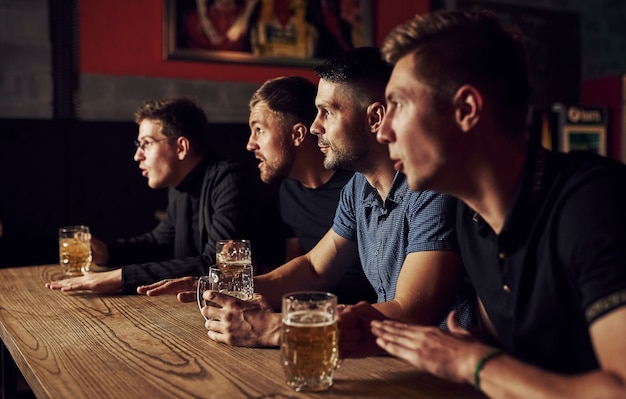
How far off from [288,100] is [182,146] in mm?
567

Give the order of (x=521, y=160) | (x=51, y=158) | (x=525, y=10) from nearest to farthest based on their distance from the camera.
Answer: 1. (x=521, y=160)
2. (x=51, y=158)
3. (x=525, y=10)

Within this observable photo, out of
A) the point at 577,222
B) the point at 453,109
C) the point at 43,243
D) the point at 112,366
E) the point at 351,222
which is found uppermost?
the point at 453,109

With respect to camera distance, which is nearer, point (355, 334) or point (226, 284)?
point (355, 334)

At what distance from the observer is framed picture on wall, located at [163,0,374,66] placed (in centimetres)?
383

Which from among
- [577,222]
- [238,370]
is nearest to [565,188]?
[577,222]

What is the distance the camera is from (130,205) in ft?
12.3

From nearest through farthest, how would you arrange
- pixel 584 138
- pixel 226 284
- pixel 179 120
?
pixel 226 284 < pixel 179 120 < pixel 584 138

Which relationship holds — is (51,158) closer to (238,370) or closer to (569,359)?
(238,370)

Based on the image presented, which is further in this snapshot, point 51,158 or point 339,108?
point 51,158

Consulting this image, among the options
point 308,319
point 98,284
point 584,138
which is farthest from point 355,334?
point 584,138

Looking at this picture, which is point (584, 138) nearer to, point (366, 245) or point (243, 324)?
point (366, 245)

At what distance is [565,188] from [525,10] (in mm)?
4369

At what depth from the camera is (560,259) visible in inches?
36.3

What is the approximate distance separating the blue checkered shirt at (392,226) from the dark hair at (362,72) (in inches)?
10.2
